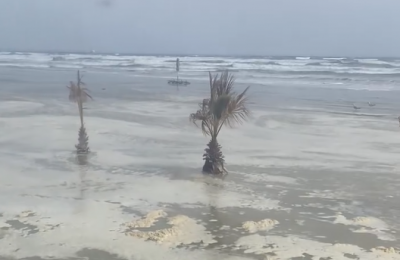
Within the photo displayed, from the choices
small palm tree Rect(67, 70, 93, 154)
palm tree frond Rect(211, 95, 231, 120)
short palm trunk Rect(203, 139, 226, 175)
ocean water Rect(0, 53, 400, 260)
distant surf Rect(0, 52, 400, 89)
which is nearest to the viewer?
ocean water Rect(0, 53, 400, 260)

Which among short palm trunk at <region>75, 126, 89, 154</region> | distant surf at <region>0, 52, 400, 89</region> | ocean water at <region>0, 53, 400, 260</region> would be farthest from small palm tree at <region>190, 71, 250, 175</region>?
distant surf at <region>0, 52, 400, 89</region>

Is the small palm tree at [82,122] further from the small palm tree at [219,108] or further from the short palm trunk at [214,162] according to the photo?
the short palm trunk at [214,162]

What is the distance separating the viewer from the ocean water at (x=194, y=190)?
8.69 metres

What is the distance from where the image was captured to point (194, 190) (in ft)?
39.8

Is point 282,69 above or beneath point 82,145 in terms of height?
above

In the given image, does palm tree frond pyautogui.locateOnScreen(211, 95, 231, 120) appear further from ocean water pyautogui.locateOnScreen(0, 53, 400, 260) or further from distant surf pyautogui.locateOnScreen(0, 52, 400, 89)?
distant surf pyautogui.locateOnScreen(0, 52, 400, 89)

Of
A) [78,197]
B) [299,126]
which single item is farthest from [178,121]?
[78,197]

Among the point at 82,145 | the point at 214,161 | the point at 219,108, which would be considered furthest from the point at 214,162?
the point at 82,145

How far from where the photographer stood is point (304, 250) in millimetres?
8477

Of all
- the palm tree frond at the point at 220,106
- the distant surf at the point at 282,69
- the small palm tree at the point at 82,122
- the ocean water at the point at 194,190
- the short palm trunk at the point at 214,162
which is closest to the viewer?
the ocean water at the point at 194,190

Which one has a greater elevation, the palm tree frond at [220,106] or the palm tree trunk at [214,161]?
the palm tree frond at [220,106]

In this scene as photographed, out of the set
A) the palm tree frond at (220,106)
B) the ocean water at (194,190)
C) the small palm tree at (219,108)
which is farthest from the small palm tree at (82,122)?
the palm tree frond at (220,106)

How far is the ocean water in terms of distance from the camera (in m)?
8.69

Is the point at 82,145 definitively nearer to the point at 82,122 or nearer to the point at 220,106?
the point at 82,122
